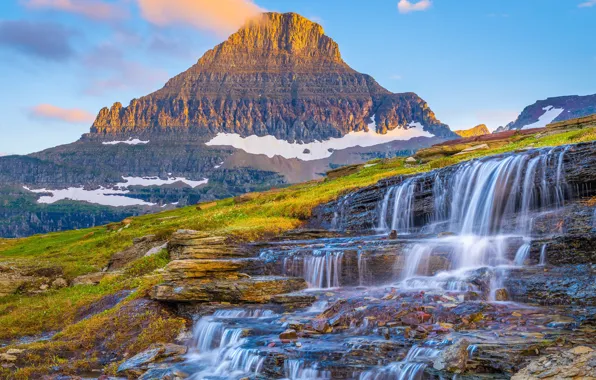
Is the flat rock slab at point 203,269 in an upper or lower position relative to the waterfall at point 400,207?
lower

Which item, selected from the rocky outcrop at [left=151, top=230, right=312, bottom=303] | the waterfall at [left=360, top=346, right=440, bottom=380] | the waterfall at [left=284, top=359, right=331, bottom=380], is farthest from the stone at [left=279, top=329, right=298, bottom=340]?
the rocky outcrop at [left=151, top=230, right=312, bottom=303]

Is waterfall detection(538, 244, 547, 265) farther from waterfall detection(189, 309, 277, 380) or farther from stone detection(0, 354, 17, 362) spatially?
stone detection(0, 354, 17, 362)

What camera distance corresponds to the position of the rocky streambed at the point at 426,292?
582 inches

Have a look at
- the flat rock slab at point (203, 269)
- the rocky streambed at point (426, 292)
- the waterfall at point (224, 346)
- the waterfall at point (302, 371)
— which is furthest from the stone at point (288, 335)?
the flat rock slab at point (203, 269)

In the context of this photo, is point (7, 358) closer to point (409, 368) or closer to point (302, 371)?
point (302, 371)

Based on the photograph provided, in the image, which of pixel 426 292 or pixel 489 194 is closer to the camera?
pixel 426 292

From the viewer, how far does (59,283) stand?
3866 cm

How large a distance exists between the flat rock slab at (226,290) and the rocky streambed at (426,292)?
0.20ft

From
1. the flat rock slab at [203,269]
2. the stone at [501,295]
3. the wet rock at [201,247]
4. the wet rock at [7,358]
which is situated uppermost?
the wet rock at [201,247]

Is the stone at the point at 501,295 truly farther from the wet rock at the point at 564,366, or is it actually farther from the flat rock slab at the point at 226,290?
the flat rock slab at the point at 226,290

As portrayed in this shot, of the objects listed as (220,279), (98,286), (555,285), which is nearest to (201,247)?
(220,279)

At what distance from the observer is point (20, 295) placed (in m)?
36.9

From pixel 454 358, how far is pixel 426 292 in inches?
269

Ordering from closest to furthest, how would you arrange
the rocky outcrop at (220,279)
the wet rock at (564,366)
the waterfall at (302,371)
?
the wet rock at (564,366) < the waterfall at (302,371) < the rocky outcrop at (220,279)
